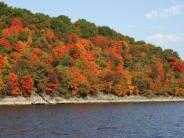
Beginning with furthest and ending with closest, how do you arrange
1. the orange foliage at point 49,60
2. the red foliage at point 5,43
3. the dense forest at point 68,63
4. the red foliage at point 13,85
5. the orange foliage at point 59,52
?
the orange foliage at point 59,52, the orange foliage at point 49,60, the red foliage at point 5,43, the dense forest at point 68,63, the red foliage at point 13,85

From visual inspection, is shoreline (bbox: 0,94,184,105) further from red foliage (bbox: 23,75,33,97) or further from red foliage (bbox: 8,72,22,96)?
red foliage (bbox: 8,72,22,96)

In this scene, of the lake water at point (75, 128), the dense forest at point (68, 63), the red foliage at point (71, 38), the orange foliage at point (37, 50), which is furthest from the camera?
the red foliage at point (71, 38)

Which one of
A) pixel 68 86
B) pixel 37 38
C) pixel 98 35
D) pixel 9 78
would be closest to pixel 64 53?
pixel 37 38

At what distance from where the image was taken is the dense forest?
130m

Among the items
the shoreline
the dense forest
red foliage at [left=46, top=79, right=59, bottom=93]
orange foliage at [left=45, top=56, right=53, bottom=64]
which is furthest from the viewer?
orange foliage at [left=45, top=56, right=53, bottom=64]

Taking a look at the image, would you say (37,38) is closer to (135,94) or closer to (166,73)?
(135,94)

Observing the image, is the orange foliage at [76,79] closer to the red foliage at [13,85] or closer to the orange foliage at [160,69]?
the red foliage at [13,85]

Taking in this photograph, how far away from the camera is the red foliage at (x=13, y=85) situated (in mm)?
121500

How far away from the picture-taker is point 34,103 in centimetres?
12219

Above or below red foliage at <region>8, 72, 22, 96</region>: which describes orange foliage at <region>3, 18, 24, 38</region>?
above

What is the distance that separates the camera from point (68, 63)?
148 meters

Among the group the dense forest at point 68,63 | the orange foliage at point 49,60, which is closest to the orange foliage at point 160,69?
the dense forest at point 68,63

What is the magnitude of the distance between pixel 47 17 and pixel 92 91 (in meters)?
51.8

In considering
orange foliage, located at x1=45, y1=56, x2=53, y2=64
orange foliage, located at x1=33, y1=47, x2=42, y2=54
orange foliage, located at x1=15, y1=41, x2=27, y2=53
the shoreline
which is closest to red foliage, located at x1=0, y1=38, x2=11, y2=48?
orange foliage, located at x1=15, y1=41, x2=27, y2=53
